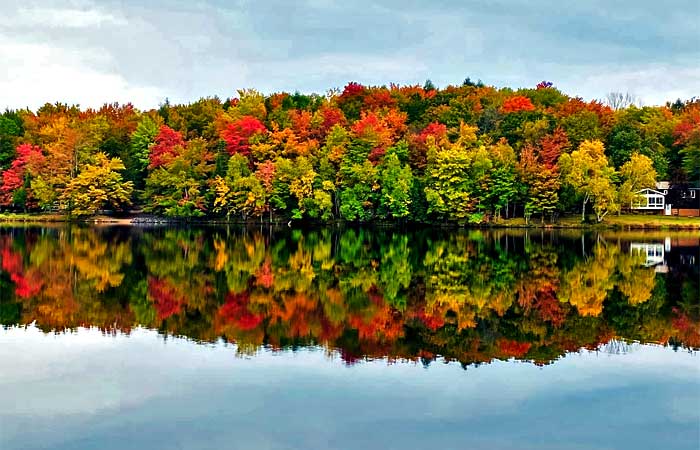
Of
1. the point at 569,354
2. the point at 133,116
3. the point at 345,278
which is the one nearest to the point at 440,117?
the point at 133,116

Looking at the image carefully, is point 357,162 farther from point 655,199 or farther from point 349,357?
point 349,357

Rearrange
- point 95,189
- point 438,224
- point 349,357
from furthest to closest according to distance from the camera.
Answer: point 95,189, point 438,224, point 349,357

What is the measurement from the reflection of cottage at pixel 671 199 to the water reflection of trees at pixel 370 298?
30.6 meters

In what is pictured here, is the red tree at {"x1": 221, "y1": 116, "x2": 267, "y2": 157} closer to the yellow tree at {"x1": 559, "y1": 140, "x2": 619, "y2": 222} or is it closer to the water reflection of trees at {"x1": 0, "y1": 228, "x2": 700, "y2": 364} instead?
the yellow tree at {"x1": 559, "y1": 140, "x2": 619, "y2": 222}

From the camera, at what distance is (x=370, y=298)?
1966 cm

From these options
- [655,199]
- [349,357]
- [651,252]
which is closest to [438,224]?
[655,199]

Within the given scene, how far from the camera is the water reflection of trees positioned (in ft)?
49.0

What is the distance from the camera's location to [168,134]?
6838 centimetres

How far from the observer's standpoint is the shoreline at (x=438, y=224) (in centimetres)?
5477

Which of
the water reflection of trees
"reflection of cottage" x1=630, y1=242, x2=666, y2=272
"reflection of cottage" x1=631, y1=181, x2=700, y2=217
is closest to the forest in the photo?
"reflection of cottage" x1=631, y1=181, x2=700, y2=217

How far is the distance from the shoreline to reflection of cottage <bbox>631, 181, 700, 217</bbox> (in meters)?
3.38

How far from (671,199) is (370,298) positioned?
5073cm

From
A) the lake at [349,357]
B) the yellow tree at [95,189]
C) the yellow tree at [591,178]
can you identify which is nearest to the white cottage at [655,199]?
the yellow tree at [591,178]

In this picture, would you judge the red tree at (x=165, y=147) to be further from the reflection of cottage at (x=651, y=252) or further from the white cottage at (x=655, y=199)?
the reflection of cottage at (x=651, y=252)
